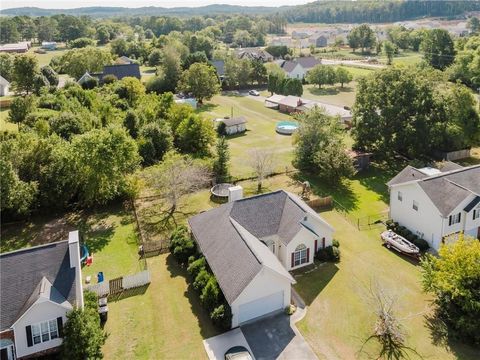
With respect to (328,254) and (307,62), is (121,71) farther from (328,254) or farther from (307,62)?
(328,254)

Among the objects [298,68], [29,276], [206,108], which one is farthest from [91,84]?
[29,276]

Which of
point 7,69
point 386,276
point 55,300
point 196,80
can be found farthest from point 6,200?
point 7,69

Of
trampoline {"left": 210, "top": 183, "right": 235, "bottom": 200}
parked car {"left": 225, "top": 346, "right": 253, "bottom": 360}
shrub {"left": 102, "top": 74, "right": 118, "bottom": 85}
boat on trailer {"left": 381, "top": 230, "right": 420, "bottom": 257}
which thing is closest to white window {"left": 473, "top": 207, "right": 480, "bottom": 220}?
boat on trailer {"left": 381, "top": 230, "right": 420, "bottom": 257}

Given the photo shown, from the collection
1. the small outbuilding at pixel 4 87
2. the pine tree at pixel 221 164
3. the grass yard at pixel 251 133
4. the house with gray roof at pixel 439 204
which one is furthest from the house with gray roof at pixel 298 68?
the house with gray roof at pixel 439 204

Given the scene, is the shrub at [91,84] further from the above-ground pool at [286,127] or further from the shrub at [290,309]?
the shrub at [290,309]

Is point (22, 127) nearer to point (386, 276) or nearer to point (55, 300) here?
point (55, 300)

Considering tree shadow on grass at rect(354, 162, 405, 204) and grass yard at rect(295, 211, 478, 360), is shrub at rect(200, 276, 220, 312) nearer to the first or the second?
grass yard at rect(295, 211, 478, 360)
